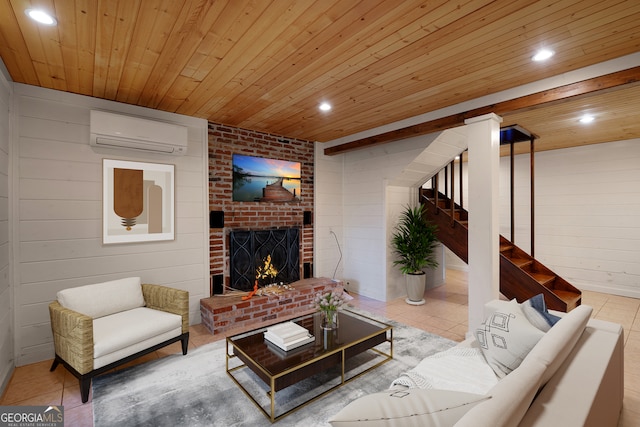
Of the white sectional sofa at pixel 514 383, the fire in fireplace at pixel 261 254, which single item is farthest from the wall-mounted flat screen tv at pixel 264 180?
the white sectional sofa at pixel 514 383

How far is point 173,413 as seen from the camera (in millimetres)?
2072

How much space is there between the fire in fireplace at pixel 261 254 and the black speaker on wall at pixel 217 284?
14 cm

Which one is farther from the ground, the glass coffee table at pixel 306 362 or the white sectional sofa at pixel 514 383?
the white sectional sofa at pixel 514 383

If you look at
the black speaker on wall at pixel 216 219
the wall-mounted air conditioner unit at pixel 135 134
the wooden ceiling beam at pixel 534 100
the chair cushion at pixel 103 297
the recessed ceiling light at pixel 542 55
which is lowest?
the chair cushion at pixel 103 297

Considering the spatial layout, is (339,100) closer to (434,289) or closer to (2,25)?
(2,25)

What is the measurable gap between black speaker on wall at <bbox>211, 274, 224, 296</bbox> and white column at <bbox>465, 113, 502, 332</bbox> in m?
3.06

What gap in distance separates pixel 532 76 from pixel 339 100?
176cm

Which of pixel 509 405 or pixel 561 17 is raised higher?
pixel 561 17

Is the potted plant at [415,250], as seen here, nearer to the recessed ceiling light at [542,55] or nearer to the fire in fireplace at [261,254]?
the fire in fireplace at [261,254]

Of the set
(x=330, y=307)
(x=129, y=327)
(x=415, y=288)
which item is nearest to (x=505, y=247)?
(x=415, y=288)

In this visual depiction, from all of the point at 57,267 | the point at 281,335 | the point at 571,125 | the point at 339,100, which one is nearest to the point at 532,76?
the point at 339,100

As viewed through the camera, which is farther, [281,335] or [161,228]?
[161,228]

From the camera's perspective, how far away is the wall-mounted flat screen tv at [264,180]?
428cm

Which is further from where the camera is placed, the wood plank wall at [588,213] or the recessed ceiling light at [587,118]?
the wood plank wall at [588,213]
